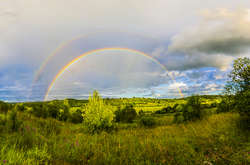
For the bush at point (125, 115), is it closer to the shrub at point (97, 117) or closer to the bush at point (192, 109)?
the bush at point (192, 109)

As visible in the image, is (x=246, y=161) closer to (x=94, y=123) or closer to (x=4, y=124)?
(x=94, y=123)

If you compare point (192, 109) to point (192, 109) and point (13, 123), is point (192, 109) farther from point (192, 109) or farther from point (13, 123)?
point (13, 123)

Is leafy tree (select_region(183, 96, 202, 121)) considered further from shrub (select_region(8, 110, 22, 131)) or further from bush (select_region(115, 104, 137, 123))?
bush (select_region(115, 104, 137, 123))

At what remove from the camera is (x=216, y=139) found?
7.30 meters

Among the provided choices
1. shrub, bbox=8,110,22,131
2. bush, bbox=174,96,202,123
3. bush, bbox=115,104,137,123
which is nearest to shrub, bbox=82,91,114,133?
shrub, bbox=8,110,22,131

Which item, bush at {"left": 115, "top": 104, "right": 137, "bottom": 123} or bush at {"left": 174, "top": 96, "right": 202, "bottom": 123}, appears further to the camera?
bush at {"left": 115, "top": 104, "right": 137, "bottom": 123}

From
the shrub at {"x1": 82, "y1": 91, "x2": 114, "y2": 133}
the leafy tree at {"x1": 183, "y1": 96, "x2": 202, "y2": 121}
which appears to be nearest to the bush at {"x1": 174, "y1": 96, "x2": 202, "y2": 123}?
the leafy tree at {"x1": 183, "y1": 96, "x2": 202, "y2": 121}

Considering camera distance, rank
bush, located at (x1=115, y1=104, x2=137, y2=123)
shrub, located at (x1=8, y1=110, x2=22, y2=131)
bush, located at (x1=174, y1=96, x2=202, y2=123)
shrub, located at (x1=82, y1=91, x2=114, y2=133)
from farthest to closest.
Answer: bush, located at (x1=115, y1=104, x2=137, y2=123)
bush, located at (x1=174, y1=96, x2=202, y2=123)
shrub, located at (x1=82, y1=91, x2=114, y2=133)
shrub, located at (x1=8, y1=110, x2=22, y2=131)

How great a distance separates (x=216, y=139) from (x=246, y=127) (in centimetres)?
270

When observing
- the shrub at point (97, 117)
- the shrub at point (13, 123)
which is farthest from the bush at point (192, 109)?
the shrub at point (13, 123)

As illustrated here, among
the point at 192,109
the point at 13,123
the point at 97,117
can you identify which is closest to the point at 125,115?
the point at 192,109

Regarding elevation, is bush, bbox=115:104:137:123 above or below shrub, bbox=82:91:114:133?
below

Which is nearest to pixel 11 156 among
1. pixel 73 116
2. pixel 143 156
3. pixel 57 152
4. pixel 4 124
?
pixel 57 152

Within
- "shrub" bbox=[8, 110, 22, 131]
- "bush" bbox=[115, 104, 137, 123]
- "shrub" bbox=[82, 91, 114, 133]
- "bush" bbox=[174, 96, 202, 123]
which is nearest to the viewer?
"shrub" bbox=[8, 110, 22, 131]
